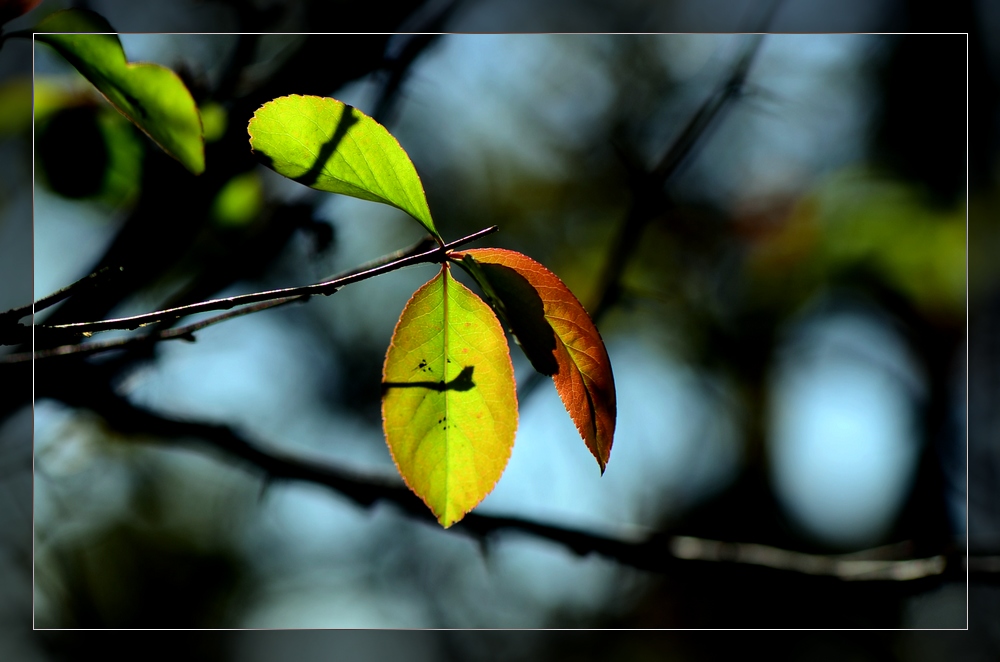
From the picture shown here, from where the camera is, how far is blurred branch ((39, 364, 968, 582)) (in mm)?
667

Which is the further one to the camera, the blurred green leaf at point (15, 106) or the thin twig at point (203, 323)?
the blurred green leaf at point (15, 106)

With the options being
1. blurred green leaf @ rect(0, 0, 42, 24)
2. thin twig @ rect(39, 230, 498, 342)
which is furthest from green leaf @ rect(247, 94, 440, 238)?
blurred green leaf @ rect(0, 0, 42, 24)

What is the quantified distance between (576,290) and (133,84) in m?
0.98

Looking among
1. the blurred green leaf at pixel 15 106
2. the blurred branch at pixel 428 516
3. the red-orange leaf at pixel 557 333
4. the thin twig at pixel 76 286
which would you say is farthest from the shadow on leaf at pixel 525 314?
the blurred green leaf at pixel 15 106

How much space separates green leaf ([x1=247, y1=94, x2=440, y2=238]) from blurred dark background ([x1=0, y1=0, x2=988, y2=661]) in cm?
28

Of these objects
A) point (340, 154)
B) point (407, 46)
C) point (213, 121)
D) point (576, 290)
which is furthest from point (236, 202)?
point (576, 290)

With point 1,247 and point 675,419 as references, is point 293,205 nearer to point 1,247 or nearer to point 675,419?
point 1,247

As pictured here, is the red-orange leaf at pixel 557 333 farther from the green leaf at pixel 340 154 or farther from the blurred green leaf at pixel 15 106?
the blurred green leaf at pixel 15 106

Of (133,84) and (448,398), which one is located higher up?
(133,84)

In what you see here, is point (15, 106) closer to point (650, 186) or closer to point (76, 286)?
point (76, 286)

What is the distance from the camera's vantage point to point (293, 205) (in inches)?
29.1

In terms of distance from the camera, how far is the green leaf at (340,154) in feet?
1.02

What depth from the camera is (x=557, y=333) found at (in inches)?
12.9

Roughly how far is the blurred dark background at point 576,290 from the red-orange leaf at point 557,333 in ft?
0.89
